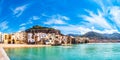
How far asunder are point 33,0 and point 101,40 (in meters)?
0.84

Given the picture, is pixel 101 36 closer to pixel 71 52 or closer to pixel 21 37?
pixel 71 52

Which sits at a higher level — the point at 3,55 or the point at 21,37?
the point at 21,37

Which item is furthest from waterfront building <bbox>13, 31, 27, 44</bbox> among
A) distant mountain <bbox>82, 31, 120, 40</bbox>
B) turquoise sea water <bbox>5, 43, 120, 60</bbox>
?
distant mountain <bbox>82, 31, 120, 40</bbox>

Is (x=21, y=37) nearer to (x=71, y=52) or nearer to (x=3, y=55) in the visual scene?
(x=3, y=55)

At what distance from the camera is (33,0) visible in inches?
122

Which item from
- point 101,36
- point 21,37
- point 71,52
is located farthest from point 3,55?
point 101,36

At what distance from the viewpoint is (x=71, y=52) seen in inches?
117

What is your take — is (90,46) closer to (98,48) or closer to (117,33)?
(98,48)

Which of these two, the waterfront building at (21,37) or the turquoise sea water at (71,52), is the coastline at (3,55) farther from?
the waterfront building at (21,37)

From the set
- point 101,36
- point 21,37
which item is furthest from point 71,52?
point 21,37

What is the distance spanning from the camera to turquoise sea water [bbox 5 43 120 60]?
293 cm

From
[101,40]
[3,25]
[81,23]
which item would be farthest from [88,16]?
[3,25]

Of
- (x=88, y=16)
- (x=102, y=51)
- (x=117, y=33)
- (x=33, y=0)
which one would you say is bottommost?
(x=102, y=51)

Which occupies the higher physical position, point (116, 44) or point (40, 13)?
point (40, 13)
